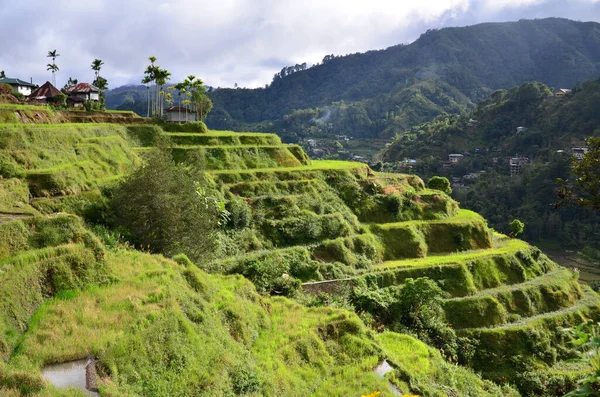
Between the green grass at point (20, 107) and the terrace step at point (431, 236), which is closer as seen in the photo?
the green grass at point (20, 107)

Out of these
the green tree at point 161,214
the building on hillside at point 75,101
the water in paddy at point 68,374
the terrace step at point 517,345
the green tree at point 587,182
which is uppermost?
the building on hillside at point 75,101

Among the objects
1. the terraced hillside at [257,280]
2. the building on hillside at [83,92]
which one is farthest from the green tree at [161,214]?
the building on hillside at [83,92]

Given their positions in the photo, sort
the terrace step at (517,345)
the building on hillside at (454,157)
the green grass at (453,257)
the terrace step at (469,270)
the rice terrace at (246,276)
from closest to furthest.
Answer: the rice terrace at (246,276) → the terrace step at (517,345) → the terrace step at (469,270) → the green grass at (453,257) → the building on hillside at (454,157)

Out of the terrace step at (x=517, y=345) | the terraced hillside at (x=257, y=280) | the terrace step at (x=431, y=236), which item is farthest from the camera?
the terrace step at (x=431, y=236)

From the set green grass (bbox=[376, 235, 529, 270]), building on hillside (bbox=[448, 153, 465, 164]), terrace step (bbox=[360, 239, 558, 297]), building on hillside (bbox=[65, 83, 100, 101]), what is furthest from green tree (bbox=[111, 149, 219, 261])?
building on hillside (bbox=[448, 153, 465, 164])

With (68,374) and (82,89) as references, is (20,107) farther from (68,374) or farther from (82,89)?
(68,374)

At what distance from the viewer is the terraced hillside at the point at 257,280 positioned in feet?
40.7

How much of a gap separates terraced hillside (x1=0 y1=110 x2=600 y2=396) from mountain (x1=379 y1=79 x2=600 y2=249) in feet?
141

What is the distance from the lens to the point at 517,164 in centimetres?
10412

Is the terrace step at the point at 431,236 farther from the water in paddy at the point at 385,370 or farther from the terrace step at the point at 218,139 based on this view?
the water in paddy at the point at 385,370

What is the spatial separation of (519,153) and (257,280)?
102 m

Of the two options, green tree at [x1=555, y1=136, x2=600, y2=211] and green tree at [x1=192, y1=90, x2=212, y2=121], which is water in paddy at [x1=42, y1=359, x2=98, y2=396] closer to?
green tree at [x1=555, y1=136, x2=600, y2=211]

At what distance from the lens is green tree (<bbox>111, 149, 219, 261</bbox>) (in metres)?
22.2

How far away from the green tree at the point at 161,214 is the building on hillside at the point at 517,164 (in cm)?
9590
